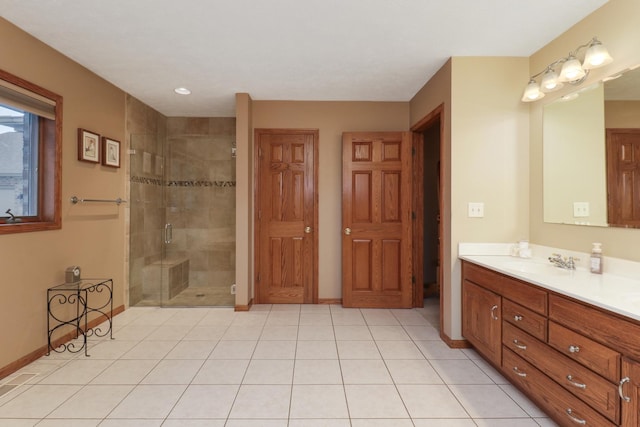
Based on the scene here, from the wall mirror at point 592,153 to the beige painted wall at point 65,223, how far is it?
155 inches

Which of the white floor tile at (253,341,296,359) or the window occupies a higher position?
the window

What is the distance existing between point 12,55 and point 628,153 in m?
4.06

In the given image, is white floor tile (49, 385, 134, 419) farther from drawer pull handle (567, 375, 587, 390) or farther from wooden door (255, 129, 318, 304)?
drawer pull handle (567, 375, 587, 390)

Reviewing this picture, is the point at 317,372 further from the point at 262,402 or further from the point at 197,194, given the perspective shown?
the point at 197,194

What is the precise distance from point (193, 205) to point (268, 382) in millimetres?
3066

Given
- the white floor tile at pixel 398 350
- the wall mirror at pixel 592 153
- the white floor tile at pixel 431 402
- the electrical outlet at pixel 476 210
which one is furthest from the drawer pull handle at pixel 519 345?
the electrical outlet at pixel 476 210

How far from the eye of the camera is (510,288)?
6.74ft

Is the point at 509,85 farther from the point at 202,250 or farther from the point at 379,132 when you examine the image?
the point at 202,250

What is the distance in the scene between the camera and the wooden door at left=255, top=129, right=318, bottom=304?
393 cm

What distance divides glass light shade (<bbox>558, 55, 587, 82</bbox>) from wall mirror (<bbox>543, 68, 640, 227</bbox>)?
0.36ft

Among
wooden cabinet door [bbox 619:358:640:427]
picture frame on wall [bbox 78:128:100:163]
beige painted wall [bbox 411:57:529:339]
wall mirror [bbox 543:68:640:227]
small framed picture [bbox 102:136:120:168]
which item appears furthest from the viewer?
small framed picture [bbox 102:136:120:168]

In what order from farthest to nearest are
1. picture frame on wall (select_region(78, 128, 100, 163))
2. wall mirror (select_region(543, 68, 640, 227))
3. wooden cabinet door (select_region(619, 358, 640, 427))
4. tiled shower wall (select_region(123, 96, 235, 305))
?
tiled shower wall (select_region(123, 96, 235, 305)) < picture frame on wall (select_region(78, 128, 100, 163)) < wall mirror (select_region(543, 68, 640, 227)) < wooden cabinet door (select_region(619, 358, 640, 427))

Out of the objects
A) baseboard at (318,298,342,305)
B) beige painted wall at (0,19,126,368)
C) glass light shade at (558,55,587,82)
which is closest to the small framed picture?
beige painted wall at (0,19,126,368)

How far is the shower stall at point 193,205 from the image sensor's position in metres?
4.17
